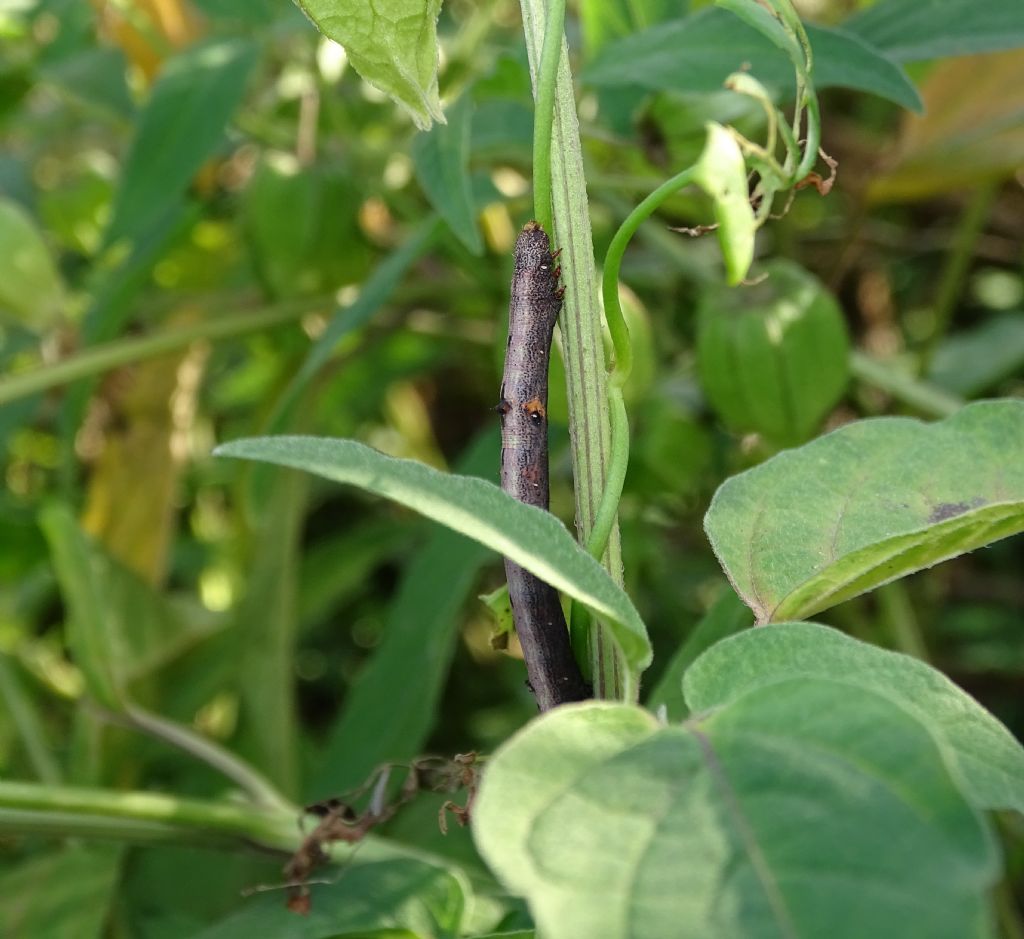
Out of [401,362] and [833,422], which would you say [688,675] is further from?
[401,362]

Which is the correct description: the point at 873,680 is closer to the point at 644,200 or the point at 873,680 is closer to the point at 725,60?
the point at 644,200

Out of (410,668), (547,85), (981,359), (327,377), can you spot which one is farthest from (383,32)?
(981,359)

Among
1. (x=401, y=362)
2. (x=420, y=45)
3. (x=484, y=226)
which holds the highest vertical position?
(x=420, y=45)

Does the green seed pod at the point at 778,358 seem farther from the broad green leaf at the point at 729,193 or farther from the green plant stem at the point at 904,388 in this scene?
the broad green leaf at the point at 729,193

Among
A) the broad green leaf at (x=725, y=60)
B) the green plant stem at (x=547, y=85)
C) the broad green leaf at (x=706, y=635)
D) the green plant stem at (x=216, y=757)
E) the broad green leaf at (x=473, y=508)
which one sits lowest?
the green plant stem at (x=216, y=757)

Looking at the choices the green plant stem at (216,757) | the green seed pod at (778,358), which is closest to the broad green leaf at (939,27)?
the green seed pod at (778,358)

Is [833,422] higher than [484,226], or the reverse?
[484,226]

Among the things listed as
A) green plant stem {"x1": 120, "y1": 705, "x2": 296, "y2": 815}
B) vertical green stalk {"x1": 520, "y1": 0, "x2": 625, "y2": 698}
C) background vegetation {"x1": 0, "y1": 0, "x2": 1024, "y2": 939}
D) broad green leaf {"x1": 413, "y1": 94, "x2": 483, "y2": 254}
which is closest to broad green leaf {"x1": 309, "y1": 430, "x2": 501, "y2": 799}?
background vegetation {"x1": 0, "y1": 0, "x2": 1024, "y2": 939}

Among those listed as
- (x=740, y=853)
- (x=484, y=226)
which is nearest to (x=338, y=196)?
(x=484, y=226)
